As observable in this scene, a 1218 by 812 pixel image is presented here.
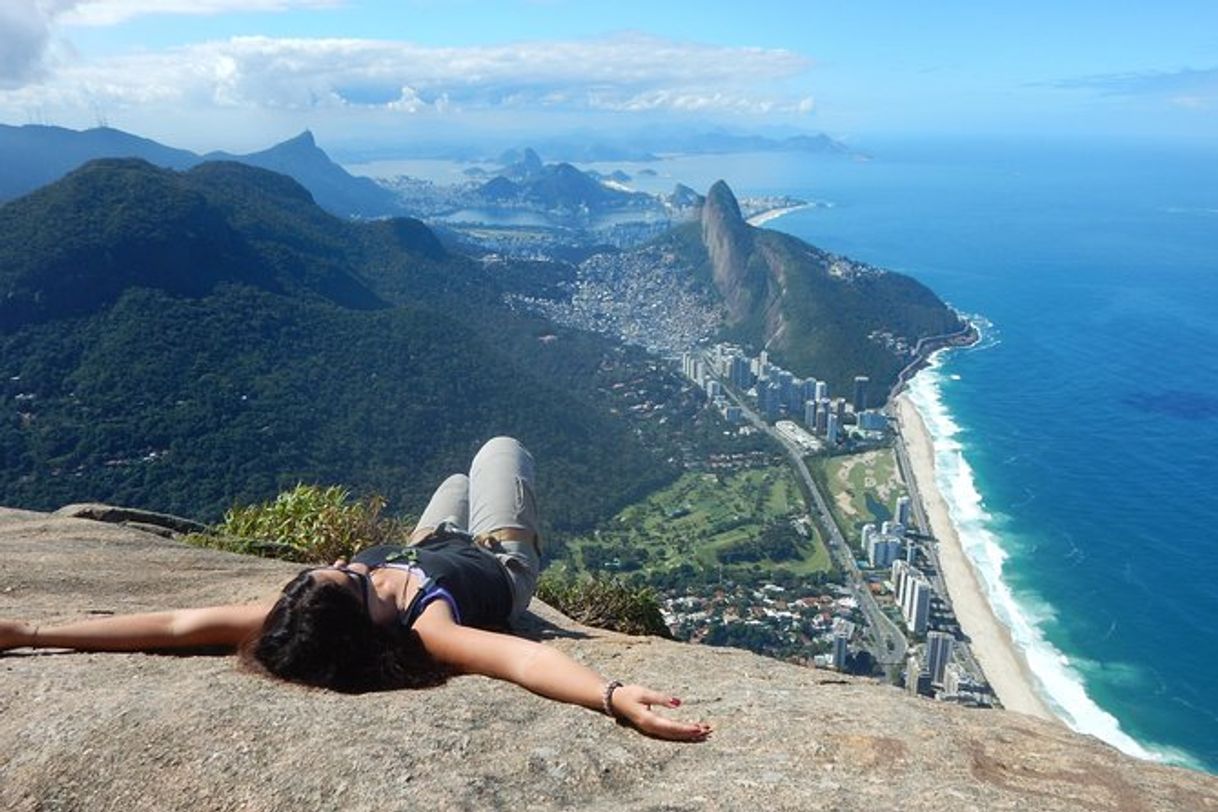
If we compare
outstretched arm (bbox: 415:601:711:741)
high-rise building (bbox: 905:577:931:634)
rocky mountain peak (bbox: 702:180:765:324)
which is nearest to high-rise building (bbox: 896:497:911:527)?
high-rise building (bbox: 905:577:931:634)

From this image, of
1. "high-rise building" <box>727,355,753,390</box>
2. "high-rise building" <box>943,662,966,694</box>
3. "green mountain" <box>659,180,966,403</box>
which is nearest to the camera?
"high-rise building" <box>943,662,966,694</box>

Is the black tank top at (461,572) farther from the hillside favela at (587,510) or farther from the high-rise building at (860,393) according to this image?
the high-rise building at (860,393)

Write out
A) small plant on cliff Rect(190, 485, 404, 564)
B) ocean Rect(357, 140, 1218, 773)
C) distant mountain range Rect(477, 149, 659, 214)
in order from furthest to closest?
1. distant mountain range Rect(477, 149, 659, 214)
2. ocean Rect(357, 140, 1218, 773)
3. small plant on cliff Rect(190, 485, 404, 564)

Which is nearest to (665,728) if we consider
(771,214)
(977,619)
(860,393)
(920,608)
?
(920,608)

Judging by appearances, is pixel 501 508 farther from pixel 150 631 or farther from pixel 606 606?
pixel 606 606

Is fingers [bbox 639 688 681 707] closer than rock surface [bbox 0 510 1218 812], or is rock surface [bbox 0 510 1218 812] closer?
rock surface [bbox 0 510 1218 812]

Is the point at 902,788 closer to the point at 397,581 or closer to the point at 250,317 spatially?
the point at 397,581

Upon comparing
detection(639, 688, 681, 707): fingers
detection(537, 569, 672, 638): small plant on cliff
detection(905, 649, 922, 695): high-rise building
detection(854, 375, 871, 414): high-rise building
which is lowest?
detection(905, 649, 922, 695): high-rise building

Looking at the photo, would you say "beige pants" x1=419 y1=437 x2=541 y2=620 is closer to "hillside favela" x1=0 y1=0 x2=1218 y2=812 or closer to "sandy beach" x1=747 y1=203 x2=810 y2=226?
"hillside favela" x1=0 y1=0 x2=1218 y2=812
